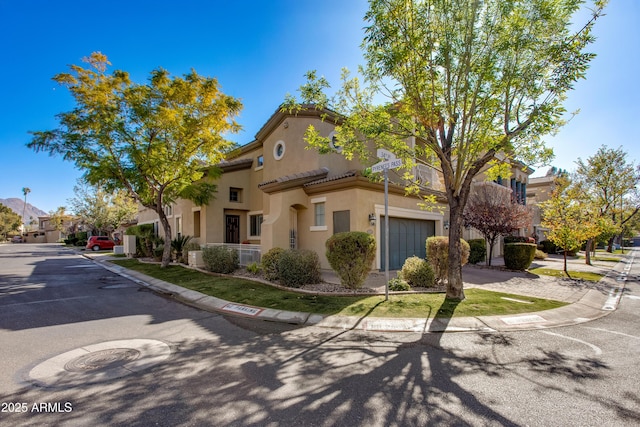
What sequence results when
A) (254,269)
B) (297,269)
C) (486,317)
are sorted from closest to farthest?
1. (486,317)
2. (297,269)
3. (254,269)

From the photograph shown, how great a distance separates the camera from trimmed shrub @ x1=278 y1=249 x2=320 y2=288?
32.8ft

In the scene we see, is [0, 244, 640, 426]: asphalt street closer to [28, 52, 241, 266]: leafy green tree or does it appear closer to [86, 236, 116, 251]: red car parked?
[28, 52, 241, 266]: leafy green tree

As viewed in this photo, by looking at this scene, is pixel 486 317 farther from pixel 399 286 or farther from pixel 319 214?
pixel 319 214

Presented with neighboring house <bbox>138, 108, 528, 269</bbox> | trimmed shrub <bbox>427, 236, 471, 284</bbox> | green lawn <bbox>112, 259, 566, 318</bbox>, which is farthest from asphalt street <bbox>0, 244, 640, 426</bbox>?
neighboring house <bbox>138, 108, 528, 269</bbox>

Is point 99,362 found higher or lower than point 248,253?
lower

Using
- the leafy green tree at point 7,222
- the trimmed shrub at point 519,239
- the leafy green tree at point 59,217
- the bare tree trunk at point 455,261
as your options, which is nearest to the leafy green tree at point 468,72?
the bare tree trunk at point 455,261

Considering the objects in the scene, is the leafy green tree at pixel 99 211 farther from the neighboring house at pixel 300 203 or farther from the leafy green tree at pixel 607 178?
the leafy green tree at pixel 607 178

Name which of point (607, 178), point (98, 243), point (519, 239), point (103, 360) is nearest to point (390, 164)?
point (103, 360)

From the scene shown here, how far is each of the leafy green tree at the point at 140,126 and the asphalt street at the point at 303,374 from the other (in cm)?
914

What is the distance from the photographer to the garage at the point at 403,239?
13959 millimetres

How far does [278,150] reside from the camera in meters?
17.3

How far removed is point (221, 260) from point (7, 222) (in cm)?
8910

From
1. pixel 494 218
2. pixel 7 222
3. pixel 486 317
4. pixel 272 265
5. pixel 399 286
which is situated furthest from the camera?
pixel 7 222

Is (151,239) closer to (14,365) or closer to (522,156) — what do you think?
(14,365)
